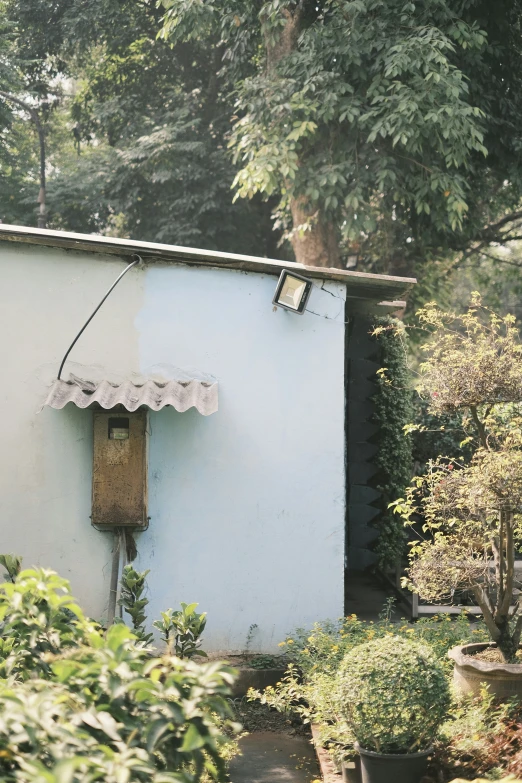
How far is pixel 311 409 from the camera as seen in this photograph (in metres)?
7.08

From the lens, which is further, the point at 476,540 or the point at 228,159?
the point at 228,159

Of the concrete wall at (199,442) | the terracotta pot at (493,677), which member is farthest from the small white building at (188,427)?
the terracotta pot at (493,677)

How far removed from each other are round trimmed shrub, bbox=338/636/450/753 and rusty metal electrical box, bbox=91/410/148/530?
2.59m

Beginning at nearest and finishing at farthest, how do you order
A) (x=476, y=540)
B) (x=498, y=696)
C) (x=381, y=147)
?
(x=498, y=696) → (x=476, y=540) → (x=381, y=147)

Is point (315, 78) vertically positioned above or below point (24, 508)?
above

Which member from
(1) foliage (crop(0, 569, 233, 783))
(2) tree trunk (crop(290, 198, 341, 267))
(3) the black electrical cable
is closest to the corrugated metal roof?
(3) the black electrical cable

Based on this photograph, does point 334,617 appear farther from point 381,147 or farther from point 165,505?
point 381,147

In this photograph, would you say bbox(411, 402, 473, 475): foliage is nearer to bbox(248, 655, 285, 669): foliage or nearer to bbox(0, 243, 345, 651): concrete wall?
bbox(0, 243, 345, 651): concrete wall

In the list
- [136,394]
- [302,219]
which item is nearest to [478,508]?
[136,394]

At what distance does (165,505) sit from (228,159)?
37.6ft

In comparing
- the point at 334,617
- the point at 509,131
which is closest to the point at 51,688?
the point at 334,617

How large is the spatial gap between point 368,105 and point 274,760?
1024 cm

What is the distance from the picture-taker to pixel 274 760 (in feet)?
18.3

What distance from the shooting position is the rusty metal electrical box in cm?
661
